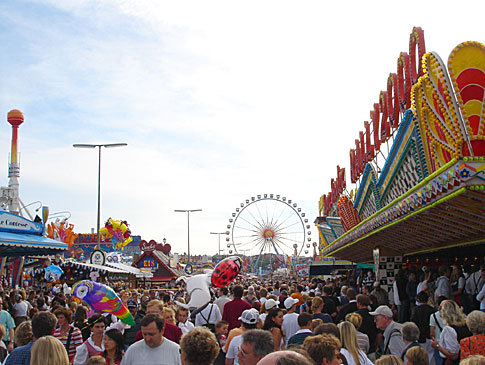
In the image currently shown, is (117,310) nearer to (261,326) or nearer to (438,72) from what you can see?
(261,326)

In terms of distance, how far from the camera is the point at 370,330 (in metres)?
7.86

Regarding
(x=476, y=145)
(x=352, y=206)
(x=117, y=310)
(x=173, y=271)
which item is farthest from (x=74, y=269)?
(x=476, y=145)

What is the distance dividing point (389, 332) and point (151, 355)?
3317 mm

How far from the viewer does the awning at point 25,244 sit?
18.9 meters

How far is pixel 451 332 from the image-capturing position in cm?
687

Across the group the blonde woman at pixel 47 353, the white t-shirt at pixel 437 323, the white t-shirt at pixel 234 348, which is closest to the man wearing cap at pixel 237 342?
the white t-shirt at pixel 234 348

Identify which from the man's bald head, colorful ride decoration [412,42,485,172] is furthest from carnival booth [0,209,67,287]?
the man's bald head

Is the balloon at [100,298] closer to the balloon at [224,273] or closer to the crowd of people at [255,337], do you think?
the crowd of people at [255,337]

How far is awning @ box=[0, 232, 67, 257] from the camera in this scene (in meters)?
18.9

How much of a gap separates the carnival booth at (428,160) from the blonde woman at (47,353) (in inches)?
190

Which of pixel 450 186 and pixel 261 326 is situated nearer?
pixel 450 186

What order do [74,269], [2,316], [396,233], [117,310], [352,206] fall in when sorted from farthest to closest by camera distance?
[74,269]
[352,206]
[396,233]
[2,316]
[117,310]

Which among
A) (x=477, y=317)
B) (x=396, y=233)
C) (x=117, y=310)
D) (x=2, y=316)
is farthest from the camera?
(x=396, y=233)

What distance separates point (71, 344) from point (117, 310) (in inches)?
31.8
